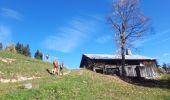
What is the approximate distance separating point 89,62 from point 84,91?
32.2 m

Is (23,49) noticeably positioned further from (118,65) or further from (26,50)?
(118,65)

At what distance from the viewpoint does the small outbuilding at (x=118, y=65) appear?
56.8m

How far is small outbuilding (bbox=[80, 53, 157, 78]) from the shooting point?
186 ft

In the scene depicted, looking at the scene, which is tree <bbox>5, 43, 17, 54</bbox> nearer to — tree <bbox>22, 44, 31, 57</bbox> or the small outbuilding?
tree <bbox>22, 44, 31, 57</bbox>

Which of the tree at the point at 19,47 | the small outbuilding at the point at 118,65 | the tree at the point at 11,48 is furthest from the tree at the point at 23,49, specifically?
the small outbuilding at the point at 118,65

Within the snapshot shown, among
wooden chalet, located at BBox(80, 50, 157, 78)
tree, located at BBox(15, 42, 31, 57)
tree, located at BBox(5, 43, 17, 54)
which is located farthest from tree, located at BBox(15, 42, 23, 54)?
wooden chalet, located at BBox(80, 50, 157, 78)

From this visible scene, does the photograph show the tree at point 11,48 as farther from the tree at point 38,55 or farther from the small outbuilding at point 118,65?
the small outbuilding at point 118,65

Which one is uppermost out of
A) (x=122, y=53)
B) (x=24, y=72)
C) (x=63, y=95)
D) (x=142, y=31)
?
(x=142, y=31)

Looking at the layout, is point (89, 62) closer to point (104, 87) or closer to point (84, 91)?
point (104, 87)

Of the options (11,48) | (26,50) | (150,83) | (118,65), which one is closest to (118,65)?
(118,65)

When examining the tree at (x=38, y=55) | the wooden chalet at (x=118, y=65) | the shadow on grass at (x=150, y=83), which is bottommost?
the shadow on grass at (x=150, y=83)

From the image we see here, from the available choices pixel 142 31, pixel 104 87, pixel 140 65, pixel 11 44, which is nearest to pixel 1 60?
pixel 104 87

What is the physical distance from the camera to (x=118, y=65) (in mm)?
58281

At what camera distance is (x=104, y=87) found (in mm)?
30828
